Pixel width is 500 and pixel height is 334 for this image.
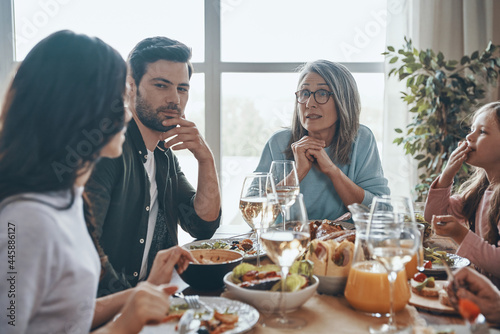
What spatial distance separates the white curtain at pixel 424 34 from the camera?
3406 millimetres

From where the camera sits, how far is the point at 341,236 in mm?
1274

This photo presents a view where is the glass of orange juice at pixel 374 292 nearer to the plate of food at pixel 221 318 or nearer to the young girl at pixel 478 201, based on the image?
the plate of food at pixel 221 318

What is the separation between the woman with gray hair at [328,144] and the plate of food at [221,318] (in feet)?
3.99

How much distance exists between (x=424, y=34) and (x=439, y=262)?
268 centimetres

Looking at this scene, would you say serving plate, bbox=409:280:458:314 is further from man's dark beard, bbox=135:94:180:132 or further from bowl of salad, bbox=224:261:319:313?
man's dark beard, bbox=135:94:180:132

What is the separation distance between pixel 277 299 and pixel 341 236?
0.38 metres

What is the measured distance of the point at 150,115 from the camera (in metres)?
1.83

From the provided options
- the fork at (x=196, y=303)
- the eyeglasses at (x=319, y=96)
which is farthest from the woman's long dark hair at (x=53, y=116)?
the eyeglasses at (x=319, y=96)

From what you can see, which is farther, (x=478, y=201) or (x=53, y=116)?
(x=478, y=201)

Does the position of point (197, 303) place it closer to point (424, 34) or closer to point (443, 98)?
point (443, 98)

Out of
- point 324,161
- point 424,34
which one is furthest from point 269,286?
point 424,34

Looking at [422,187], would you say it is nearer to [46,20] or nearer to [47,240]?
[47,240]

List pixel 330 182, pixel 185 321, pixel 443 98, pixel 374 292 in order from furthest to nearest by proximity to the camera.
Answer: pixel 443 98 < pixel 330 182 < pixel 374 292 < pixel 185 321

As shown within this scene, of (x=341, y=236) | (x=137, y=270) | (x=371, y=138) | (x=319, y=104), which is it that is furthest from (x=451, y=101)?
(x=137, y=270)
